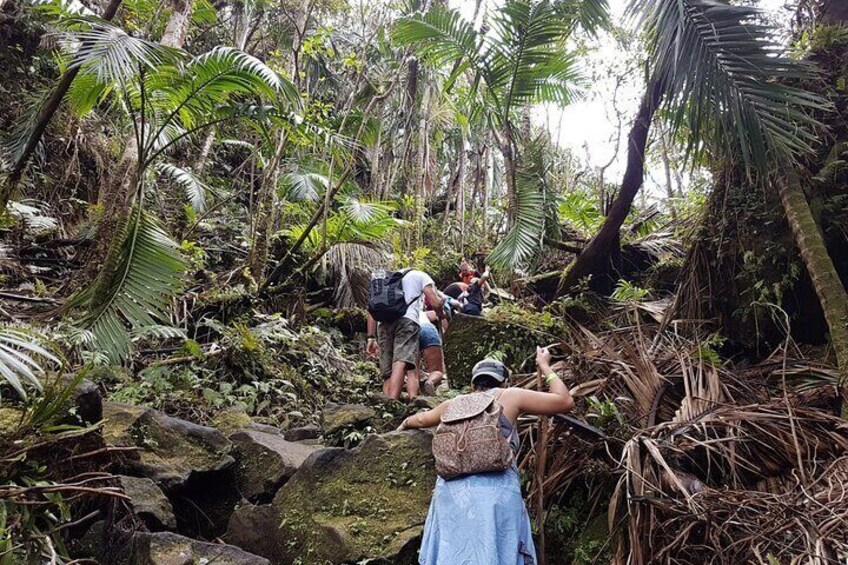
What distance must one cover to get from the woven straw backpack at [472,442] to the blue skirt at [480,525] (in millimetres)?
65

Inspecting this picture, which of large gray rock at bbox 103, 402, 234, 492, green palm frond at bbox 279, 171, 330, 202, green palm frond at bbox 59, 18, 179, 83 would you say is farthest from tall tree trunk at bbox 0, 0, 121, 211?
green palm frond at bbox 279, 171, 330, 202

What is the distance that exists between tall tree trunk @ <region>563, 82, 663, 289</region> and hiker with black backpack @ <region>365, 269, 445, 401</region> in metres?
2.42

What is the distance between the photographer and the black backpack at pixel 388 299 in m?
5.21

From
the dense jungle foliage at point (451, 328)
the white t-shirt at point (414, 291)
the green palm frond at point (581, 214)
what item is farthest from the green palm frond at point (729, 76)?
the green palm frond at point (581, 214)

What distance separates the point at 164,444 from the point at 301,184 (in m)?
6.95

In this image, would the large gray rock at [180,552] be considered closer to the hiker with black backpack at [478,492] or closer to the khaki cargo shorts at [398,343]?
the hiker with black backpack at [478,492]

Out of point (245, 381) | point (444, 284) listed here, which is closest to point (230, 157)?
point (444, 284)

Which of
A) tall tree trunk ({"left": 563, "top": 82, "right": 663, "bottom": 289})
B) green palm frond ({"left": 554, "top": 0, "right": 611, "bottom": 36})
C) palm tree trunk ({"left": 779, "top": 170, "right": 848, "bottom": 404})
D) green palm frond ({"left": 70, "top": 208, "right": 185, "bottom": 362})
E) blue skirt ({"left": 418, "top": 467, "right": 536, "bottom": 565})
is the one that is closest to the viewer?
blue skirt ({"left": 418, "top": 467, "right": 536, "bottom": 565})

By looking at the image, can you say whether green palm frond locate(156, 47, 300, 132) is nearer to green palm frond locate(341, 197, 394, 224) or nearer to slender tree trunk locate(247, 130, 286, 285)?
slender tree trunk locate(247, 130, 286, 285)

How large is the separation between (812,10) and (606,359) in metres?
3.66

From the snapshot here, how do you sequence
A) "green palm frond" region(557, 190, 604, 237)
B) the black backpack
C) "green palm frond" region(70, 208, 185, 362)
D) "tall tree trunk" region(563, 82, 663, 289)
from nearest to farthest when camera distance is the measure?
"green palm frond" region(70, 208, 185, 362) < the black backpack < "tall tree trunk" region(563, 82, 663, 289) < "green palm frond" region(557, 190, 604, 237)

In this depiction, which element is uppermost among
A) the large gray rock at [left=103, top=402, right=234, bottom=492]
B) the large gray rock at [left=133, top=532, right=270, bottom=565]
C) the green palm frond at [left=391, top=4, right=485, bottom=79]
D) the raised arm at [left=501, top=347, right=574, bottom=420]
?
the green palm frond at [left=391, top=4, right=485, bottom=79]

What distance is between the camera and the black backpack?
521 cm

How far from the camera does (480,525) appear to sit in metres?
2.58
